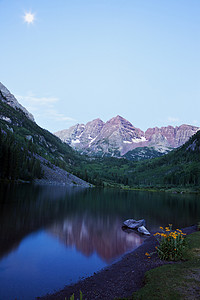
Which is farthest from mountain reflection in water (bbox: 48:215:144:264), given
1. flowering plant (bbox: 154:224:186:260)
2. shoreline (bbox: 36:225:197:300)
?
flowering plant (bbox: 154:224:186:260)

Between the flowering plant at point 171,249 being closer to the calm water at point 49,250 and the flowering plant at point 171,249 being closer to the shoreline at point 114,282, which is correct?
the shoreline at point 114,282

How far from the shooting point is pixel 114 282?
1605cm

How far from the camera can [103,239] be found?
30906 mm

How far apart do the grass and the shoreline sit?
3.84 ft

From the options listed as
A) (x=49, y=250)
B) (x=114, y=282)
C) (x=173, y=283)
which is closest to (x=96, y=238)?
(x=49, y=250)

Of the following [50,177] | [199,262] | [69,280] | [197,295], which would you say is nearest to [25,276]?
[69,280]

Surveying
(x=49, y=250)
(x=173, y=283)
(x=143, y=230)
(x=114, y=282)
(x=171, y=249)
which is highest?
(x=173, y=283)

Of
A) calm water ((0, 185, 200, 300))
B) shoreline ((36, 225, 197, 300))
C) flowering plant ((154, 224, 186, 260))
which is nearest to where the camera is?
shoreline ((36, 225, 197, 300))

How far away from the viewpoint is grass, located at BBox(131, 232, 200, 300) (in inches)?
464

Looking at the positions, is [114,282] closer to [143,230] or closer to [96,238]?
[96,238]

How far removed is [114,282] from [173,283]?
498cm

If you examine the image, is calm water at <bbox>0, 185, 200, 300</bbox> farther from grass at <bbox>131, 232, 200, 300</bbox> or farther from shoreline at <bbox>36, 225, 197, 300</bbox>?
grass at <bbox>131, 232, 200, 300</bbox>

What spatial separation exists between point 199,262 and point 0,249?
20.3 meters

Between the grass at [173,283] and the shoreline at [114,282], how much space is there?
46.1 inches
